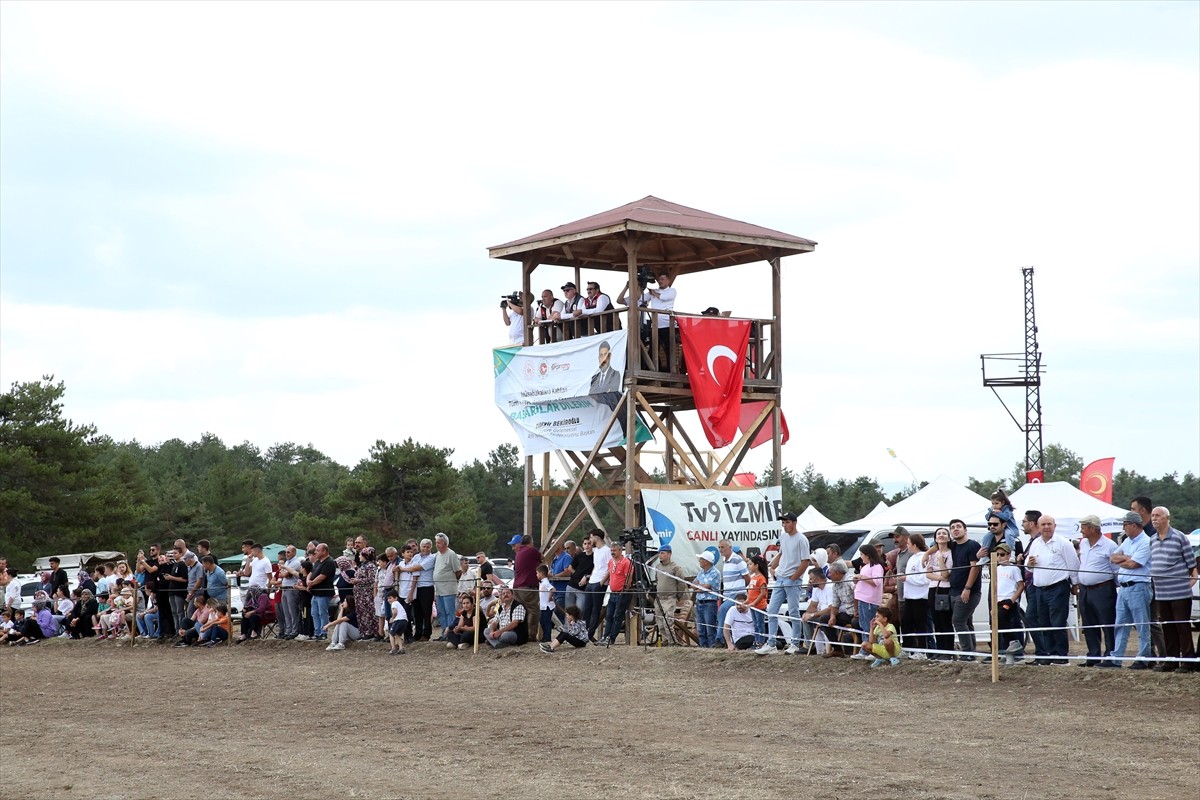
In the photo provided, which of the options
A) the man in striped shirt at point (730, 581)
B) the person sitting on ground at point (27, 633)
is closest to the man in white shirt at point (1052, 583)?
the man in striped shirt at point (730, 581)

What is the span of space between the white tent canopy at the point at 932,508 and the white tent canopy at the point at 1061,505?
49 centimetres

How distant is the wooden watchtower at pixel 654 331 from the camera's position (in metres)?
24.0

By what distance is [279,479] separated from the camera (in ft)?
339

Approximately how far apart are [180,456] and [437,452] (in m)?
49.2

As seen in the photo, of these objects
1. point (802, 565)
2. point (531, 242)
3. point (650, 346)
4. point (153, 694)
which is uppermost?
point (531, 242)

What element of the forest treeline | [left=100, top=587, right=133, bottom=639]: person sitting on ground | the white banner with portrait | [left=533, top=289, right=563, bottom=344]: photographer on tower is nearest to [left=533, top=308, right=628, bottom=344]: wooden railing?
[left=533, top=289, right=563, bottom=344]: photographer on tower

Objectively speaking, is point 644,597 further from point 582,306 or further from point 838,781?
point 838,781

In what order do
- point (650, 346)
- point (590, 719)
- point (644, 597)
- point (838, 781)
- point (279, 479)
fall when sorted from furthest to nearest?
point (279, 479) < point (650, 346) < point (644, 597) < point (590, 719) < point (838, 781)

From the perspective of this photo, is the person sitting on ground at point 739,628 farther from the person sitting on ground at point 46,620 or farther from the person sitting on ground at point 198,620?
the person sitting on ground at point 46,620

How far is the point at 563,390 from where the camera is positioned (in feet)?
82.4

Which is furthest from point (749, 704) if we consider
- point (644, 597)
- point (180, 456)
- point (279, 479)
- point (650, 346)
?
point (180, 456)

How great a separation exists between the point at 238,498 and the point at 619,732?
64.4m

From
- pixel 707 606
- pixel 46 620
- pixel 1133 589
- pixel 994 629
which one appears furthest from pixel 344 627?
pixel 1133 589

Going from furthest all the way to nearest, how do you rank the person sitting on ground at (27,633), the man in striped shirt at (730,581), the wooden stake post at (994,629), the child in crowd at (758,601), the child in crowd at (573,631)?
the person sitting on ground at (27,633)
the child in crowd at (573,631)
the man in striped shirt at (730,581)
the child in crowd at (758,601)
the wooden stake post at (994,629)
